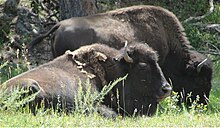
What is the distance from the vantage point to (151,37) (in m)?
12.4

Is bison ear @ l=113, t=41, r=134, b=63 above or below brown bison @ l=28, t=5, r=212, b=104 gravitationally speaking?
above

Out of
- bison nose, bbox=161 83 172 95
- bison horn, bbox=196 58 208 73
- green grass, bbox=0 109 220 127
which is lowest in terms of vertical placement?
bison horn, bbox=196 58 208 73

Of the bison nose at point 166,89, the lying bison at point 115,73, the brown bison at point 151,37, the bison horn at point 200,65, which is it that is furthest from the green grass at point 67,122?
the bison horn at point 200,65

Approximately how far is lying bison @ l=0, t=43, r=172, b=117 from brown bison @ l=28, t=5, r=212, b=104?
234cm

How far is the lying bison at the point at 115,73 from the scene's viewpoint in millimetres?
8516

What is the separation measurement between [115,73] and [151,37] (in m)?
3.51

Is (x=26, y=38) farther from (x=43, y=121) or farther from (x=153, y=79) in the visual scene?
(x=43, y=121)

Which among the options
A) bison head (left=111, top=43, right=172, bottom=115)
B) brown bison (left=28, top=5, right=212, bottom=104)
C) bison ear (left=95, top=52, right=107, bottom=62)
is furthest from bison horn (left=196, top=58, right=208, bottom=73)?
bison ear (left=95, top=52, right=107, bottom=62)

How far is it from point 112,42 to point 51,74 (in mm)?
3439

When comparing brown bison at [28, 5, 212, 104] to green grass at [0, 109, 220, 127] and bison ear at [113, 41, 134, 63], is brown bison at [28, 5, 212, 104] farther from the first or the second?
green grass at [0, 109, 220, 127]

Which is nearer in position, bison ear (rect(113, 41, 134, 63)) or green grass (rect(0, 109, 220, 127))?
green grass (rect(0, 109, 220, 127))

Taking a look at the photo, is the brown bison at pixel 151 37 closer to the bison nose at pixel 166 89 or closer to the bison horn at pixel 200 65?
the bison horn at pixel 200 65

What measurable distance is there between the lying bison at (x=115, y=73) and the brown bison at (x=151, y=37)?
2340mm

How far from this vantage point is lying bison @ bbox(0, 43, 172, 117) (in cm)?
852
